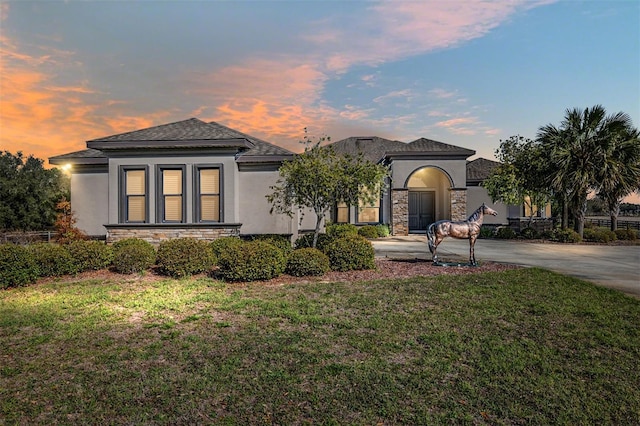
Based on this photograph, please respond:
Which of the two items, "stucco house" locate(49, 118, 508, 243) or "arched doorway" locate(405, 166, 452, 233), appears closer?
"stucco house" locate(49, 118, 508, 243)

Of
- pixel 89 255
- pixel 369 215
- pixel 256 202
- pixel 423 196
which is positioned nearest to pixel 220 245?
pixel 256 202

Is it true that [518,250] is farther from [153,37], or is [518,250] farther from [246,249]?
[153,37]

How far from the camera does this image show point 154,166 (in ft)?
47.6

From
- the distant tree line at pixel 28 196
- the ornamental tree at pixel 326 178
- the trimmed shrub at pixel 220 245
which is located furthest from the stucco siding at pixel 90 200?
the distant tree line at pixel 28 196

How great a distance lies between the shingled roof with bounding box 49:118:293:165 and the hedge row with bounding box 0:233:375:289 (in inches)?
177

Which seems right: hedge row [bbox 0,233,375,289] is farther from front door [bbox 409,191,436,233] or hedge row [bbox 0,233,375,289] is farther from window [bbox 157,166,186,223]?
front door [bbox 409,191,436,233]

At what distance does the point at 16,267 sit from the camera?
936 centimetres

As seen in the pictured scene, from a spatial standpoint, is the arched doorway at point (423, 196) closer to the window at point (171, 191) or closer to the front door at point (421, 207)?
the front door at point (421, 207)

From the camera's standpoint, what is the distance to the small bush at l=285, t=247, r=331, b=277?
990 centimetres

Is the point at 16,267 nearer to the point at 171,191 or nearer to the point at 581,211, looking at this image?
the point at 171,191

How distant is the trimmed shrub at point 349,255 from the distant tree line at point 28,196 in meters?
25.6

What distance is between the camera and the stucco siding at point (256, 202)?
601 inches

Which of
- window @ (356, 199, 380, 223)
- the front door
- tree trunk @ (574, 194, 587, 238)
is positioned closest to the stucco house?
window @ (356, 199, 380, 223)

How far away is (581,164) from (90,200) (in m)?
23.5
